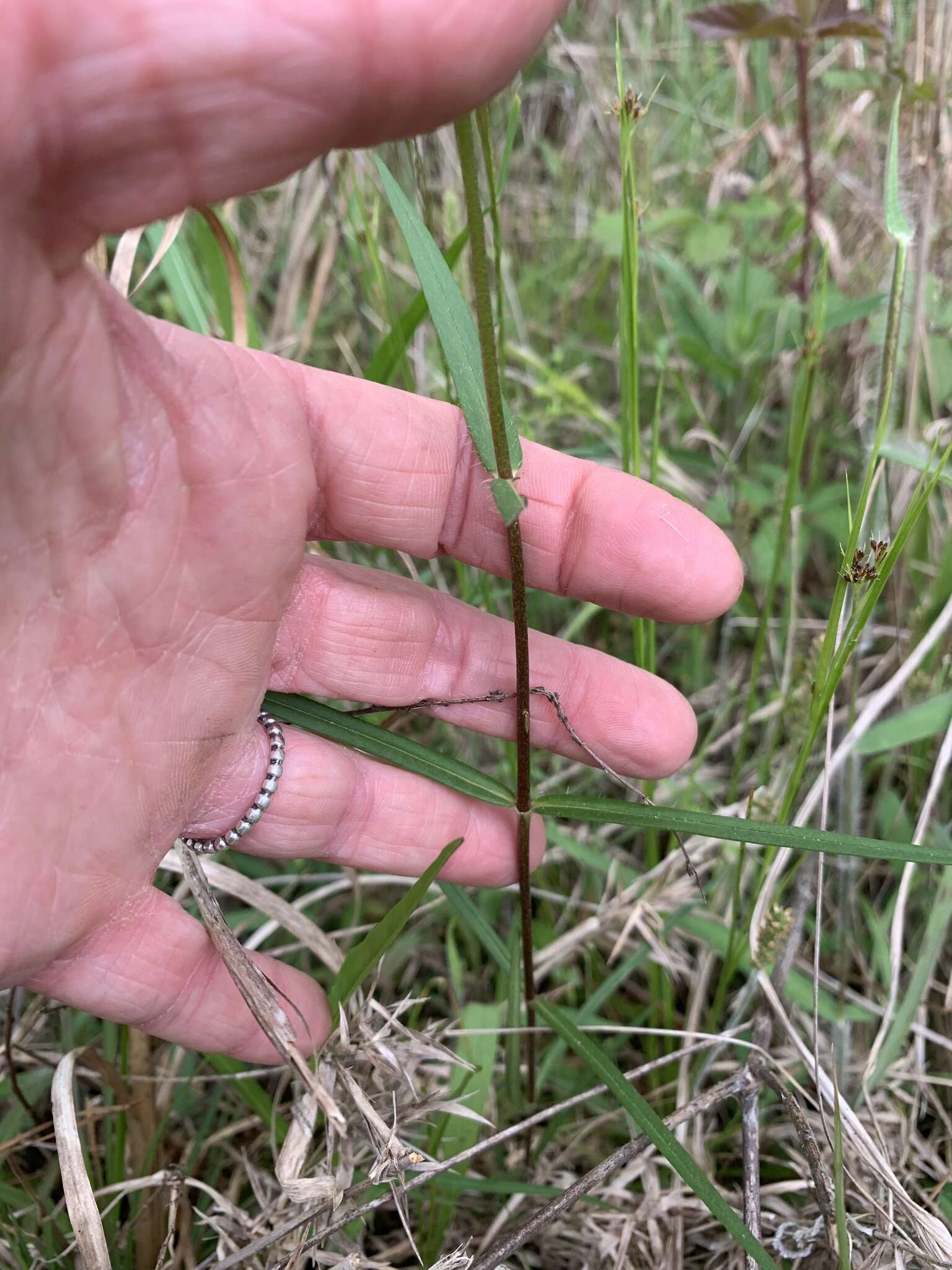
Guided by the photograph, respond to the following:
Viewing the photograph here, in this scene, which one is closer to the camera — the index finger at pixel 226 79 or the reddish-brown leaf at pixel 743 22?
the index finger at pixel 226 79

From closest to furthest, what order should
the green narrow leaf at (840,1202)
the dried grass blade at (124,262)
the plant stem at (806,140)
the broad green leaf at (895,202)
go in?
1. the green narrow leaf at (840,1202)
2. the broad green leaf at (895,202)
3. the dried grass blade at (124,262)
4. the plant stem at (806,140)

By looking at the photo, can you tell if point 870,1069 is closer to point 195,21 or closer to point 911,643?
point 911,643

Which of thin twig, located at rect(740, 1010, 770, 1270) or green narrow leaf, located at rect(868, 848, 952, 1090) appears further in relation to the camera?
green narrow leaf, located at rect(868, 848, 952, 1090)

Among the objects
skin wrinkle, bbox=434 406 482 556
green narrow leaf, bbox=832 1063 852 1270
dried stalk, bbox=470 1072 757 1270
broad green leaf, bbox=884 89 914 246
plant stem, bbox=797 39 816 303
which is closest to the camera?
green narrow leaf, bbox=832 1063 852 1270

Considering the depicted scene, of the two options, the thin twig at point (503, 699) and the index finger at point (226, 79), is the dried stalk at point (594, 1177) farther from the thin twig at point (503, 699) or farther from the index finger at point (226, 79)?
the index finger at point (226, 79)

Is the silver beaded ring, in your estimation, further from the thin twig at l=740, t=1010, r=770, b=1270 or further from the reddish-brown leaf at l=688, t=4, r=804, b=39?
the reddish-brown leaf at l=688, t=4, r=804, b=39

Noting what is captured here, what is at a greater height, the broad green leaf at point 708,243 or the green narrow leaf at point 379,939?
the broad green leaf at point 708,243

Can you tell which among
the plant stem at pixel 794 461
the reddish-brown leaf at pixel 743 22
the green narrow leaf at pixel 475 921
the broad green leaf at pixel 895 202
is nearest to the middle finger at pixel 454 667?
the plant stem at pixel 794 461

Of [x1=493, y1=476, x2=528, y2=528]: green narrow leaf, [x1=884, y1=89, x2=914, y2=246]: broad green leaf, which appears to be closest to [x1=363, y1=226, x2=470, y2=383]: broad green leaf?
[x1=493, y1=476, x2=528, y2=528]: green narrow leaf
